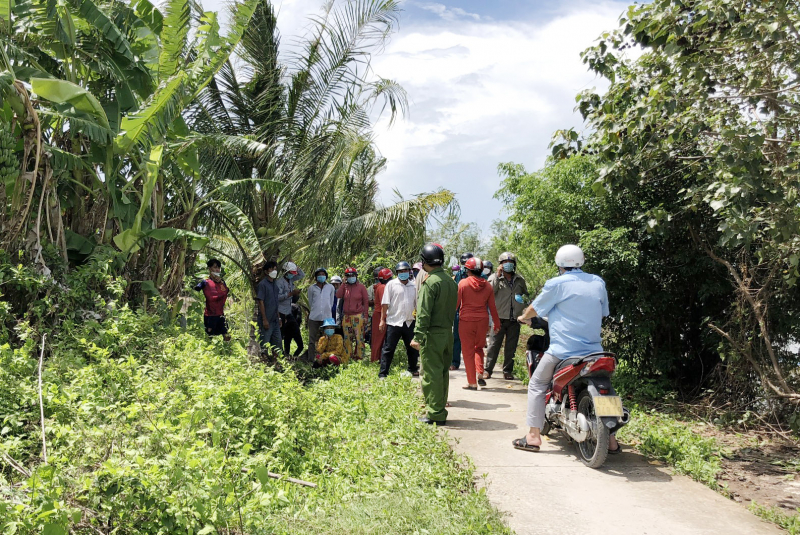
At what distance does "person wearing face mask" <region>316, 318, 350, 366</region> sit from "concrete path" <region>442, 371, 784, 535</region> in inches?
203

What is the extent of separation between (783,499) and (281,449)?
4.15 metres

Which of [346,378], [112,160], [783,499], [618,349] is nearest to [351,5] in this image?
[112,160]

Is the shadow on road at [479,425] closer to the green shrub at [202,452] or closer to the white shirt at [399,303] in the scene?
the green shrub at [202,452]

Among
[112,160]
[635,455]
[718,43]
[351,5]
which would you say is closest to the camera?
[635,455]

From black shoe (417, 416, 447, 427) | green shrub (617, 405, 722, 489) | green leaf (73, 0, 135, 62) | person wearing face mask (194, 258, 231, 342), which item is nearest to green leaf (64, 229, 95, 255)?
person wearing face mask (194, 258, 231, 342)

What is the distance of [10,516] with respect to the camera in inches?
137

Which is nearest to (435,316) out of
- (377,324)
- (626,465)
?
(626,465)

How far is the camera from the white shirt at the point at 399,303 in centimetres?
1009

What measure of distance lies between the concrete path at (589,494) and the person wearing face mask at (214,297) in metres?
5.77

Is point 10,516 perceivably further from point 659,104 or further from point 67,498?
point 659,104

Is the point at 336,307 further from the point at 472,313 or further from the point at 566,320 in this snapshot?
the point at 566,320

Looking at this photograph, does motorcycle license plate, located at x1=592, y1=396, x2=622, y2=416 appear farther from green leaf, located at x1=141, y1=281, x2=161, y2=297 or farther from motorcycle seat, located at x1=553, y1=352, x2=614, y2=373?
green leaf, located at x1=141, y1=281, x2=161, y2=297

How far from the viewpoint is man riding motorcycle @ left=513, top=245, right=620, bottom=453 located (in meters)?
6.08

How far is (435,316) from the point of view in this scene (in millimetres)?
7250
